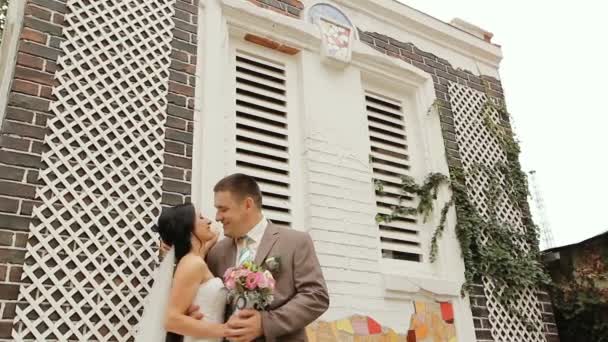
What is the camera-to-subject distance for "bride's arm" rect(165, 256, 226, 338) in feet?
8.67

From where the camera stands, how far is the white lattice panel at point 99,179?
3279 millimetres

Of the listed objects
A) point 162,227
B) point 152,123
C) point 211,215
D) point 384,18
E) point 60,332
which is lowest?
point 60,332

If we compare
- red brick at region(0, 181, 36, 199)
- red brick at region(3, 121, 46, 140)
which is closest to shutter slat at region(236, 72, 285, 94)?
red brick at region(3, 121, 46, 140)

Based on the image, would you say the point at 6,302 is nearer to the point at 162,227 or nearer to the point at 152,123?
the point at 162,227

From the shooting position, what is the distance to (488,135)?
6.57 metres

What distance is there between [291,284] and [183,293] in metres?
0.57

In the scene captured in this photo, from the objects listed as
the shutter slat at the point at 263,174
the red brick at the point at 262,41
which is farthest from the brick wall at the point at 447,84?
the shutter slat at the point at 263,174

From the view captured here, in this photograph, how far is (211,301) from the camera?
2.79m

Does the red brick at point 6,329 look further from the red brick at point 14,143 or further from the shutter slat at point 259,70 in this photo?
the shutter slat at point 259,70

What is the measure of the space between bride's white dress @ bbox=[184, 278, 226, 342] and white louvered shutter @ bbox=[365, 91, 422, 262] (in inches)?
103

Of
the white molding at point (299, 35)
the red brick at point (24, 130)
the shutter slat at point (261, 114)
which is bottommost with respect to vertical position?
the red brick at point (24, 130)

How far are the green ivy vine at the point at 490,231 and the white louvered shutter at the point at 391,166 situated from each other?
0.10 m

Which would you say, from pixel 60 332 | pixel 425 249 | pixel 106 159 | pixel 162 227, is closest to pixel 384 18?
pixel 425 249

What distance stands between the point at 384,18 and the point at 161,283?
449 cm
